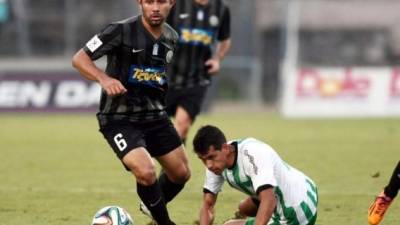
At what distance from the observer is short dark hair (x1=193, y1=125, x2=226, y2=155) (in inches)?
281

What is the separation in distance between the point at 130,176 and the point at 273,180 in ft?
19.3

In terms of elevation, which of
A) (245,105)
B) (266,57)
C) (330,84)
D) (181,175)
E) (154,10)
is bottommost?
(245,105)

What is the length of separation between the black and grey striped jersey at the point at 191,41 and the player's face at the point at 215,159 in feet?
15.9

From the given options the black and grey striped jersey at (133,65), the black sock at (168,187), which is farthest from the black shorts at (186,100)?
the black and grey striped jersey at (133,65)

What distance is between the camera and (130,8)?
28.1 meters

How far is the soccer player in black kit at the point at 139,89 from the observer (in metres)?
7.88

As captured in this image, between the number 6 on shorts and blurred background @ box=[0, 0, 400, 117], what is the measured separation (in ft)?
54.4

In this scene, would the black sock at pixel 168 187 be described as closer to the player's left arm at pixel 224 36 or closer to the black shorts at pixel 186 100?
the black shorts at pixel 186 100

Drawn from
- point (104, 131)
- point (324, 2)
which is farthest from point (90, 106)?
point (104, 131)

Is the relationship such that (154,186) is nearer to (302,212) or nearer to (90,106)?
(302,212)

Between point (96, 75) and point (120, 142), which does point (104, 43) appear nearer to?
point (96, 75)

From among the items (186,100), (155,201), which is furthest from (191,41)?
(155,201)

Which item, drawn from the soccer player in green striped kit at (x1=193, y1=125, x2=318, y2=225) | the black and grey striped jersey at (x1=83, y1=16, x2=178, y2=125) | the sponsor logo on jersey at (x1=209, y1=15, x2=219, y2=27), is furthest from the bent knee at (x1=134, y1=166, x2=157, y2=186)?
the sponsor logo on jersey at (x1=209, y1=15, x2=219, y2=27)

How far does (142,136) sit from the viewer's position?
8.17 meters
